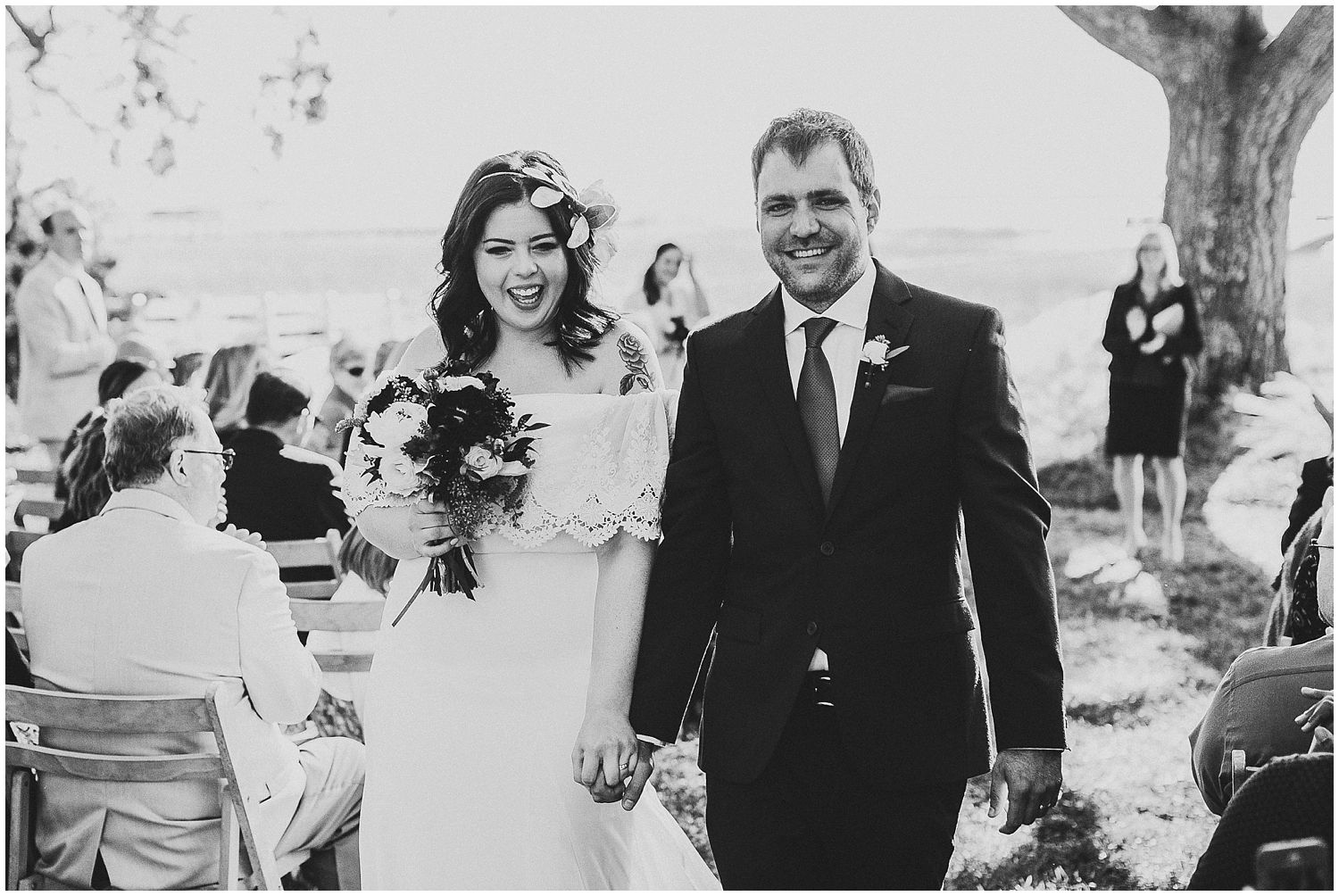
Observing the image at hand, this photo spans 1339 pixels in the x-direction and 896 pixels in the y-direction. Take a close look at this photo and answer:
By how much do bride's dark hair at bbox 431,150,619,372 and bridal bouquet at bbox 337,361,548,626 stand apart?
0.25m

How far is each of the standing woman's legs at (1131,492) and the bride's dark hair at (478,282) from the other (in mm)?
5487

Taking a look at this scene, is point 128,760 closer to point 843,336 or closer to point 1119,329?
point 843,336

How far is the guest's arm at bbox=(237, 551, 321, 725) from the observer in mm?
3824

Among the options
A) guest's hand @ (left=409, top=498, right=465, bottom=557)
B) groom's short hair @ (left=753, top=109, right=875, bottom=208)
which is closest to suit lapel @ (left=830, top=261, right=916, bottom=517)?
groom's short hair @ (left=753, top=109, right=875, bottom=208)

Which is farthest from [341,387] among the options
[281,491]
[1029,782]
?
[1029,782]

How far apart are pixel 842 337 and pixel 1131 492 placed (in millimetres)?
5768

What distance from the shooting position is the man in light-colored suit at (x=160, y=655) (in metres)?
3.72

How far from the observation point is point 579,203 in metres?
3.22

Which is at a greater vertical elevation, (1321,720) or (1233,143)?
(1233,143)

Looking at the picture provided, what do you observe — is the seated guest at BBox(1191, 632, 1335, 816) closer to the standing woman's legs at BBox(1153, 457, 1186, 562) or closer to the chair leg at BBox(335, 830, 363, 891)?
the chair leg at BBox(335, 830, 363, 891)

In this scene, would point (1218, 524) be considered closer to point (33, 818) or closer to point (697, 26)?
point (697, 26)

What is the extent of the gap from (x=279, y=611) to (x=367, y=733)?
781 mm

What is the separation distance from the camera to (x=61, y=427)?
27.1ft

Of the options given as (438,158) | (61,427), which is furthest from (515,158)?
(61,427)
